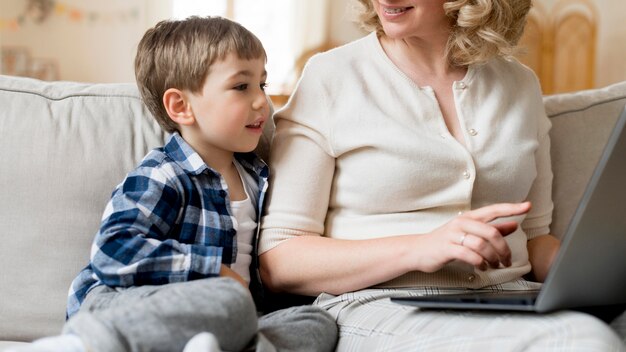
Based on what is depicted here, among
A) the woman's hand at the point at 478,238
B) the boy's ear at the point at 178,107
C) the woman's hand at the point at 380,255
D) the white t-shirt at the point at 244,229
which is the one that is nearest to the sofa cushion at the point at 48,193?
the boy's ear at the point at 178,107

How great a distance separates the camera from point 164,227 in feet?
4.23

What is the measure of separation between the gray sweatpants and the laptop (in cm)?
20

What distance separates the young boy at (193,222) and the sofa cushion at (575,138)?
623 millimetres

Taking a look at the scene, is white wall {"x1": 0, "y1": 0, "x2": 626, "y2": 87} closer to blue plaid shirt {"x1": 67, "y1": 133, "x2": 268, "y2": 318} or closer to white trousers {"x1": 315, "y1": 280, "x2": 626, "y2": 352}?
blue plaid shirt {"x1": 67, "y1": 133, "x2": 268, "y2": 318}

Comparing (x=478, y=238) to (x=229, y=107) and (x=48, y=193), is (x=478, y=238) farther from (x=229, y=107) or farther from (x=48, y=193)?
(x=48, y=193)

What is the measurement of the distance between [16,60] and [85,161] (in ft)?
11.9

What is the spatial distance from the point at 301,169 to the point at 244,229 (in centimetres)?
15

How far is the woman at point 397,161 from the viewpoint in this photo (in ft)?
4.44

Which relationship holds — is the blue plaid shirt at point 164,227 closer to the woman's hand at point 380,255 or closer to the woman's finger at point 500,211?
the woman's hand at point 380,255

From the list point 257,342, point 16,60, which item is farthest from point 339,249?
point 16,60

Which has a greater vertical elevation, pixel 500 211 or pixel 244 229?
pixel 500 211

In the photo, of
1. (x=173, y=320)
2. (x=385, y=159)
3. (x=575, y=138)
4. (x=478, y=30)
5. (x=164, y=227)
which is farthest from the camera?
(x=575, y=138)

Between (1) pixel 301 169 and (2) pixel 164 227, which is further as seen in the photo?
(1) pixel 301 169

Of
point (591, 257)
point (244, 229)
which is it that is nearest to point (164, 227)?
point (244, 229)
